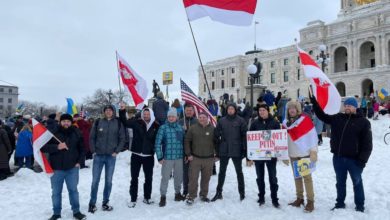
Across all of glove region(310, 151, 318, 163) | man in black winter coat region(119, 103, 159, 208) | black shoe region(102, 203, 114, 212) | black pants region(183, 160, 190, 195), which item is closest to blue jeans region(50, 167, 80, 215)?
black shoe region(102, 203, 114, 212)

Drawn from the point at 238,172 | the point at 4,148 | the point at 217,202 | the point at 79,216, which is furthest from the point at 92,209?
the point at 4,148

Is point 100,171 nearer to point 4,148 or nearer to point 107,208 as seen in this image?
point 107,208

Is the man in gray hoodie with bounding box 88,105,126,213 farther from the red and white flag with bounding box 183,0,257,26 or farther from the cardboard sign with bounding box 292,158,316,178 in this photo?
the cardboard sign with bounding box 292,158,316,178

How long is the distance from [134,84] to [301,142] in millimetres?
4476

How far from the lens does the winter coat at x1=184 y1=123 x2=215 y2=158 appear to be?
256 inches

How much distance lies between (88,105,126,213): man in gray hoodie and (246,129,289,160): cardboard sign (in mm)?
2595

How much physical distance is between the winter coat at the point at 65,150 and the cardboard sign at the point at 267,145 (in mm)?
3279

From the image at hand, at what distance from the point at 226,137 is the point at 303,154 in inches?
60.7

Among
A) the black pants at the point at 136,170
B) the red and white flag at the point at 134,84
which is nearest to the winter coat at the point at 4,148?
the red and white flag at the point at 134,84

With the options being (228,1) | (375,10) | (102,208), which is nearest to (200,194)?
(102,208)

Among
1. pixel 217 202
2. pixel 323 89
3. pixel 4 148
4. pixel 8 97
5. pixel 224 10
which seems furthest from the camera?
pixel 8 97

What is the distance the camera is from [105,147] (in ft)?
20.0

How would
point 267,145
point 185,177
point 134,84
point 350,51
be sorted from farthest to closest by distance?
point 350,51 → point 134,84 → point 185,177 → point 267,145

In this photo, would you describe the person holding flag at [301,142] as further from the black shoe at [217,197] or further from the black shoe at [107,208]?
the black shoe at [107,208]
